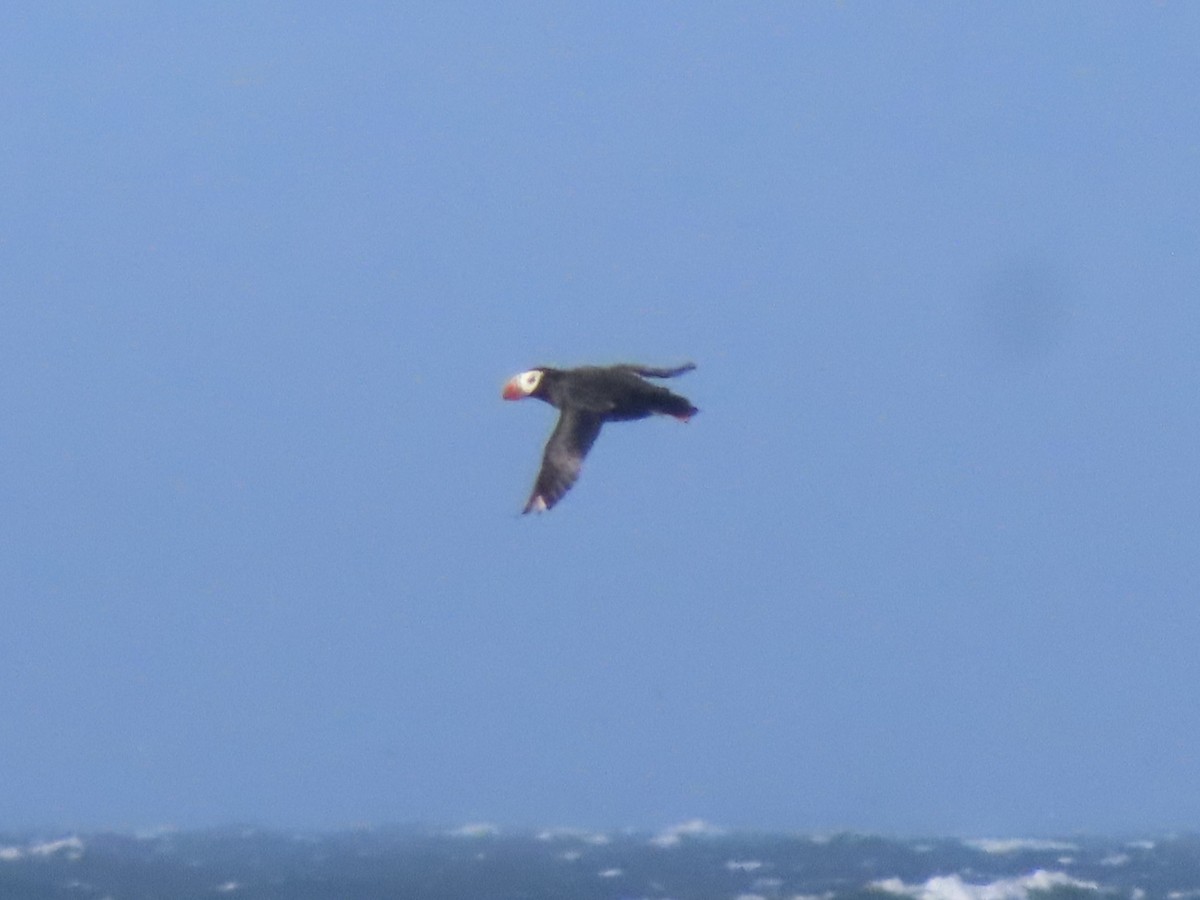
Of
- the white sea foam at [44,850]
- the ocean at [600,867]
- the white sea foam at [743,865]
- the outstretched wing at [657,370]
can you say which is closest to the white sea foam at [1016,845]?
the ocean at [600,867]

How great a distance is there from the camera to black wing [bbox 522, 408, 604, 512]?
97.6 ft

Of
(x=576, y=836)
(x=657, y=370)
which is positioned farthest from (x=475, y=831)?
(x=657, y=370)

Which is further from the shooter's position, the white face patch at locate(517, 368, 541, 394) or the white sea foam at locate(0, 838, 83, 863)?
the white sea foam at locate(0, 838, 83, 863)

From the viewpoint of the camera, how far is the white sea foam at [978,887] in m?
98.9

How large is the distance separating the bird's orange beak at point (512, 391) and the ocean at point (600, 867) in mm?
70276

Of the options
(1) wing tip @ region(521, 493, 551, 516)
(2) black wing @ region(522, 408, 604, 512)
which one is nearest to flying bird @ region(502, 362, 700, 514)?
(2) black wing @ region(522, 408, 604, 512)

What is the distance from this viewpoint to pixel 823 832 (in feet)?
499

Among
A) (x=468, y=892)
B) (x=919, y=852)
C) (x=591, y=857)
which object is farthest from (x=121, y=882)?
(x=919, y=852)

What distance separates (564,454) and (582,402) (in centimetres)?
101

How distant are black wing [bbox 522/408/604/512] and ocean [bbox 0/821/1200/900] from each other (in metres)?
70.1

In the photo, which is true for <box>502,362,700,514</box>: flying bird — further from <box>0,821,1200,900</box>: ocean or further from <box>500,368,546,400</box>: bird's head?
<box>0,821,1200,900</box>: ocean

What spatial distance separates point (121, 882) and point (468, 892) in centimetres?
1921

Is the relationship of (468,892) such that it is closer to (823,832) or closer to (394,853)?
(394,853)

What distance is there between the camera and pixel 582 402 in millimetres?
30938
